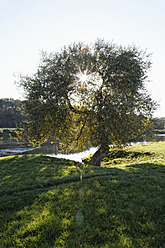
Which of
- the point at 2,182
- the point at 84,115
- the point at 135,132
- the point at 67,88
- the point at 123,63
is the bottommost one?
the point at 2,182

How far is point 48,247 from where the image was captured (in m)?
4.66

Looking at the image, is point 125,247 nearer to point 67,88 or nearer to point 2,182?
point 2,182

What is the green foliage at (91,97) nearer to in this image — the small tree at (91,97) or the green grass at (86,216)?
the small tree at (91,97)

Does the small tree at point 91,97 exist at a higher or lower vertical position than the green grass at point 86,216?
higher

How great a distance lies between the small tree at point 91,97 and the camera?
1522cm

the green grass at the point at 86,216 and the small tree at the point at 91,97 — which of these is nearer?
the green grass at the point at 86,216

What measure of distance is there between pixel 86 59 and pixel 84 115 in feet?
20.0

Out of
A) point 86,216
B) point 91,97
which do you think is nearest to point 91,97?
point 91,97

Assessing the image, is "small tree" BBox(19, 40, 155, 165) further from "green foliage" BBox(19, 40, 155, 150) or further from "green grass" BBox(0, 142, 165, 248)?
"green grass" BBox(0, 142, 165, 248)

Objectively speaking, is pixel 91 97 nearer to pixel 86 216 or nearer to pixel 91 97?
pixel 91 97

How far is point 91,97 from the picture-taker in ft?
53.6

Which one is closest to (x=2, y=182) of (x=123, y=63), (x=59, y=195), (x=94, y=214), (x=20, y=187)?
(x=20, y=187)

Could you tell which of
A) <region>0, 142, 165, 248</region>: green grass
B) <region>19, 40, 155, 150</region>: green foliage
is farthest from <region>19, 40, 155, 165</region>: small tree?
<region>0, 142, 165, 248</region>: green grass

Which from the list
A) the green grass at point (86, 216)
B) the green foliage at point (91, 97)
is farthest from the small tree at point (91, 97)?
the green grass at point (86, 216)
